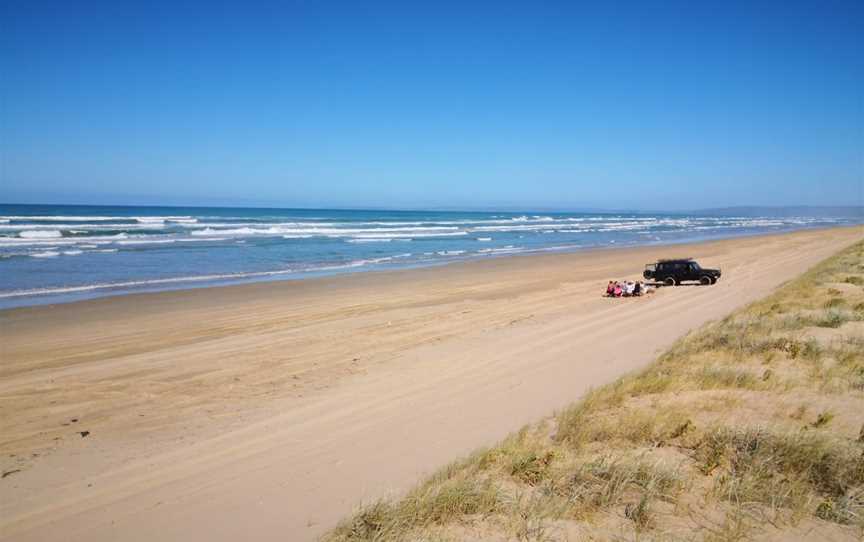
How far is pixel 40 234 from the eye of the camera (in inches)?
1519

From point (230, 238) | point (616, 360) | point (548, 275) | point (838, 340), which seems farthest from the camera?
point (230, 238)

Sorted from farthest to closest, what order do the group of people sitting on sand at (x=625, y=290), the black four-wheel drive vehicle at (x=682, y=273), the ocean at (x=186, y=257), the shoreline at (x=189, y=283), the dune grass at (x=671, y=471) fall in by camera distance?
1. the black four-wheel drive vehicle at (x=682, y=273)
2. the ocean at (x=186, y=257)
3. the group of people sitting on sand at (x=625, y=290)
4. the shoreline at (x=189, y=283)
5. the dune grass at (x=671, y=471)

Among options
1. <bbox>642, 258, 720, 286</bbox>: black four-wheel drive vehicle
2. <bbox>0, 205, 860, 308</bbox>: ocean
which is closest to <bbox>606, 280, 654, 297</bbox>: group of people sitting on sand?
<bbox>642, 258, 720, 286</bbox>: black four-wheel drive vehicle

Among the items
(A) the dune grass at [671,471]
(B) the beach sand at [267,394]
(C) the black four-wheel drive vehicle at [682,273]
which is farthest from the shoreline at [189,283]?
(A) the dune grass at [671,471]

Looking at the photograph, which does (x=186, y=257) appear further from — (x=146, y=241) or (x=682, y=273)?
(x=682, y=273)

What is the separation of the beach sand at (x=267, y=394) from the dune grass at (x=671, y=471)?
2.86 feet

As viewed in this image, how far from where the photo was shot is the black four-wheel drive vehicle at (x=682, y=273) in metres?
19.7

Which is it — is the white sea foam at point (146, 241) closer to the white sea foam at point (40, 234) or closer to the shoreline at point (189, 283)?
the white sea foam at point (40, 234)

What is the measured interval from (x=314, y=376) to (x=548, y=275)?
702 inches

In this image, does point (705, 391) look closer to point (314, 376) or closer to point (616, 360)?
point (616, 360)

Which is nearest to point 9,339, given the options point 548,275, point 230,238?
point 548,275

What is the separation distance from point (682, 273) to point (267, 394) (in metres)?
17.2

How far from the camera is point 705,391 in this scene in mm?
6609

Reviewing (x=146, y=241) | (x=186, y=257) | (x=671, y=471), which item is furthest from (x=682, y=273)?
(x=146, y=241)
